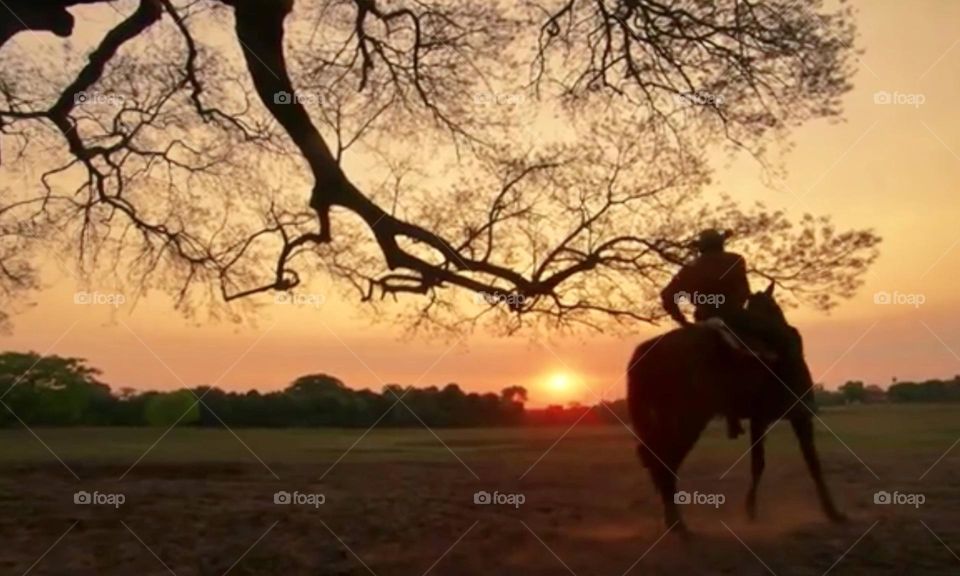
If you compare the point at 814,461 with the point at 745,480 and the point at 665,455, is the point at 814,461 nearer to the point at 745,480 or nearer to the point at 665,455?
the point at 745,480

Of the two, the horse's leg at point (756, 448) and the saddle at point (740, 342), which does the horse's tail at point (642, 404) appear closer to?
the saddle at point (740, 342)

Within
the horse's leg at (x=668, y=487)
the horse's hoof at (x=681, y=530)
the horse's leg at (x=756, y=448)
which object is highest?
the horse's leg at (x=756, y=448)

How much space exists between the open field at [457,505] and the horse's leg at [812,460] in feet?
0.33

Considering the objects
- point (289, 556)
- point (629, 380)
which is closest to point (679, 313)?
point (629, 380)

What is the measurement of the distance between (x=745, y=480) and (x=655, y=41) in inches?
135

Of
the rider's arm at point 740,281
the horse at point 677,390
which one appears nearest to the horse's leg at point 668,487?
the horse at point 677,390

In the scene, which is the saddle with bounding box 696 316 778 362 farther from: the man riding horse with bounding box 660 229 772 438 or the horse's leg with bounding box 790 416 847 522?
the horse's leg with bounding box 790 416 847 522

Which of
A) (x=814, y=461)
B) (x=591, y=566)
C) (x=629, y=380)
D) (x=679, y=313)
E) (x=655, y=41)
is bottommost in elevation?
(x=591, y=566)

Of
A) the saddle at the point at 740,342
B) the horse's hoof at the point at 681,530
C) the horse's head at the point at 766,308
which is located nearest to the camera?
the horse's hoof at the point at 681,530

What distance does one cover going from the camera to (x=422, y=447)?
7.47 metres

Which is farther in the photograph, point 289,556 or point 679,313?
point 679,313

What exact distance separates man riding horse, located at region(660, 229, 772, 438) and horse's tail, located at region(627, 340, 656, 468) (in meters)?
0.40

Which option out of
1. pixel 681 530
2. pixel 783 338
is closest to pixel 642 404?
pixel 681 530

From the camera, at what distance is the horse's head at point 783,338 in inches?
245
